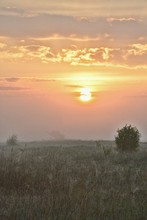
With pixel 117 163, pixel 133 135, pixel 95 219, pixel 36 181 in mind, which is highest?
pixel 133 135

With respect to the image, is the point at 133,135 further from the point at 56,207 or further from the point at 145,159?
the point at 56,207

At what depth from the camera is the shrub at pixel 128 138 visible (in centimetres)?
2655

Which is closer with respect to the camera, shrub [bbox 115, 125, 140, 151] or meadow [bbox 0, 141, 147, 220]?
meadow [bbox 0, 141, 147, 220]

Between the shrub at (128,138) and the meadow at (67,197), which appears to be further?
the shrub at (128,138)

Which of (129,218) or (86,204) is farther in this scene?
(86,204)

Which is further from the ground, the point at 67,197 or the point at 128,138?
the point at 128,138

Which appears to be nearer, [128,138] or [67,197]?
[67,197]

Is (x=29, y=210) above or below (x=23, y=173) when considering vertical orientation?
below

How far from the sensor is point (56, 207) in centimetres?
766

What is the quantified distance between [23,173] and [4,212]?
4361 mm

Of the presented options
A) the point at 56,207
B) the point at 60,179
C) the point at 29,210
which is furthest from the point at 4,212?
the point at 60,179

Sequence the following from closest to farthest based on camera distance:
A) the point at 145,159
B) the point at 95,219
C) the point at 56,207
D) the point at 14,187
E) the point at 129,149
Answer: the point at 95,219 < the point at 56,207 < the point at 14,187 < the point at 145,159 < the point at 129,149

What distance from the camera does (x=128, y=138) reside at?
26.7m

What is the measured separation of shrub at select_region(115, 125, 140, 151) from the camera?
26547mm
